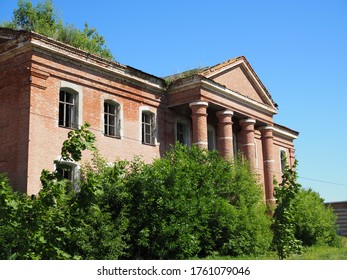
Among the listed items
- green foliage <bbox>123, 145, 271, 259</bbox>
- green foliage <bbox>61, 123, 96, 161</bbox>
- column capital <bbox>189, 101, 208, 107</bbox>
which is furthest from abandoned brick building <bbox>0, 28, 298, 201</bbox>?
green foliage <bbox>61, 123, 96, 161</bbox>

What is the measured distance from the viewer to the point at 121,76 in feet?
64.0

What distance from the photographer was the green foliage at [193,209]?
1506 cm

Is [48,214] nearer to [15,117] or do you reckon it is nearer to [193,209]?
[193,209]

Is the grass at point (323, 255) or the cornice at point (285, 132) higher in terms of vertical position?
the cornice at point (285, 132)

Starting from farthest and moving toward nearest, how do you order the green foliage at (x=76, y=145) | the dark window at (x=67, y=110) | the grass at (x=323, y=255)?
the dark window at (x=67, y=110) < the grass at (x=323, y=255) < the green foliage at (x=76, y=145)

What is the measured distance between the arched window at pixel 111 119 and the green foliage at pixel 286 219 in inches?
370

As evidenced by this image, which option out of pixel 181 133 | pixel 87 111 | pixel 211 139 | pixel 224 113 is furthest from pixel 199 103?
pixel 87 111

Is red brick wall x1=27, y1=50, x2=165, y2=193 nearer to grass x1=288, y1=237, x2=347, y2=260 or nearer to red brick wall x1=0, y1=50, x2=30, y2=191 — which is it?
red brick wall x1=0, y1=50, x2=30, y2=191

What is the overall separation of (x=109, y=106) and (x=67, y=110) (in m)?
2.28

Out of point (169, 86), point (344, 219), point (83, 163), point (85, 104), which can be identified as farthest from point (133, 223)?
point (344, 219)

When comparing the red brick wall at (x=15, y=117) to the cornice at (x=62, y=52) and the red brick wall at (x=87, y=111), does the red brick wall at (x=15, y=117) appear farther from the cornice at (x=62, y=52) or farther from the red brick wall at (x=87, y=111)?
the cornice at (x=62, y=52)

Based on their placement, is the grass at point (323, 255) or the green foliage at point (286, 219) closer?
the green foliage at point (286, 219)

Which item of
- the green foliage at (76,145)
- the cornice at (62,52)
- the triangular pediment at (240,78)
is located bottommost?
the green foliage at (76,145)

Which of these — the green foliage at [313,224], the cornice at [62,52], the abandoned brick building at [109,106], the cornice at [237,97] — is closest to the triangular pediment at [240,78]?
the abandoned brick building at [109,106]
